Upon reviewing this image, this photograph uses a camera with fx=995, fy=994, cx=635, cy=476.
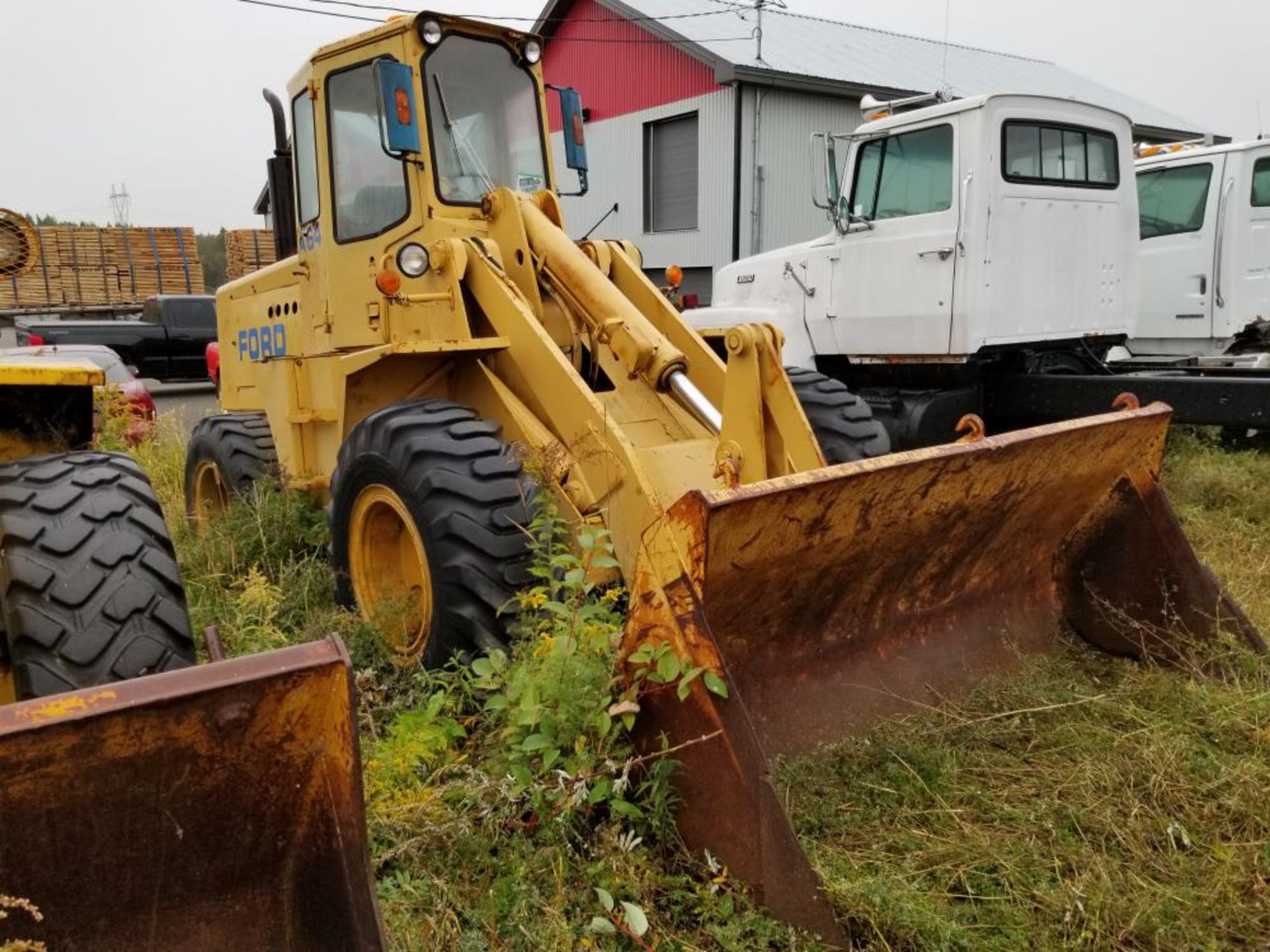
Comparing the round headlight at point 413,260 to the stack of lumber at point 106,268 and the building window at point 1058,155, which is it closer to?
the building window at point 1058,155

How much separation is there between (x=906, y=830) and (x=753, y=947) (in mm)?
621

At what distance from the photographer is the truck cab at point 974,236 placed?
6.67 meters

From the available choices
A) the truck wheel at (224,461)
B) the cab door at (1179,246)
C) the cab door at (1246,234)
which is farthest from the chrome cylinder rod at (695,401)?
the cab door at (1246,234)

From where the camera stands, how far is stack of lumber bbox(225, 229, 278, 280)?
1980cm

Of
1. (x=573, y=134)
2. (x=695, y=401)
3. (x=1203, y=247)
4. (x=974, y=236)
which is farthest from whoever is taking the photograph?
(x=1203, y=247)

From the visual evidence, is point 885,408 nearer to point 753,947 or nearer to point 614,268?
point 614,268

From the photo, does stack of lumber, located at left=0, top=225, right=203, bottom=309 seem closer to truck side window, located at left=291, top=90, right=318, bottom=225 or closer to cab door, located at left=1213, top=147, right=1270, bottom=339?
truck side window, located at left=291, top=90, right=318, bottom=225

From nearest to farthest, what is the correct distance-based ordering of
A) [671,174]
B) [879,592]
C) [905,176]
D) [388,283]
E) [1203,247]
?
[879,592] < [388,283] < [905,176] < [1203,247] < [671,174]

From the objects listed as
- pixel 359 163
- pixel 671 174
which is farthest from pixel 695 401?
pixel 671 174

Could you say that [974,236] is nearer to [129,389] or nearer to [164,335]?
[129,389]

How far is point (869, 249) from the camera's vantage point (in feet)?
23.9

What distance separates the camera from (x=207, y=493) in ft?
20.8

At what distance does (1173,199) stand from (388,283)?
7674mm

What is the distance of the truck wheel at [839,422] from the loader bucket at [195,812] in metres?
3.10
